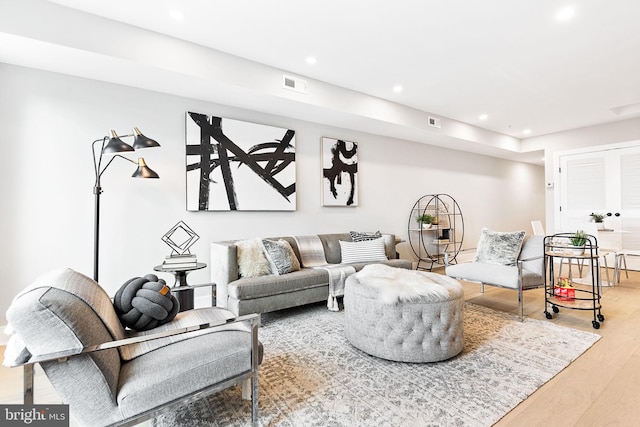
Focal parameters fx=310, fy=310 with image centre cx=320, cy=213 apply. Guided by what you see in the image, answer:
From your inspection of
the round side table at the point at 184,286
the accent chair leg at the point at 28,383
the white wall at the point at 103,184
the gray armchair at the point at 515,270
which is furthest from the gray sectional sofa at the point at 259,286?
the accent chair leg at the point at 28,383

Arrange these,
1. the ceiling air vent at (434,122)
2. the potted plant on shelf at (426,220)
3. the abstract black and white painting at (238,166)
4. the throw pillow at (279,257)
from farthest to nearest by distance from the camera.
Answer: the potted plant on shelf at (426,220)
the ceiling air vent at (434,122)
the abstract black and white painting at (238,166)
the throw pillow at (279,257)

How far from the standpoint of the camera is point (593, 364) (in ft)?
7.37

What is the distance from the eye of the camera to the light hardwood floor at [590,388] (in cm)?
168

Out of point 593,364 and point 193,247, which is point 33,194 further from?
point 593,364

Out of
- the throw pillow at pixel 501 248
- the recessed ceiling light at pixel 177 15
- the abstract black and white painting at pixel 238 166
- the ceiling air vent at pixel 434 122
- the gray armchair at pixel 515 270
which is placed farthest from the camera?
the ceiling air vent at pixel 434 122

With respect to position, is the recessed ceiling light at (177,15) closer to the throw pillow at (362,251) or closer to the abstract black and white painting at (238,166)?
the abstract black and white painting at (238,166)

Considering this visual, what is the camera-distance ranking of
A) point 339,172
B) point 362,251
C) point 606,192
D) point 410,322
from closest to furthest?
point 410,322
point 362,251
point 339,172
point 606,192

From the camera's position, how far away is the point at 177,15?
262cm

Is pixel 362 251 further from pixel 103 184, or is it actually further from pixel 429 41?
pixel 103 184

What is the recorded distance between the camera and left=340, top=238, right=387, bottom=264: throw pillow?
4.16 m

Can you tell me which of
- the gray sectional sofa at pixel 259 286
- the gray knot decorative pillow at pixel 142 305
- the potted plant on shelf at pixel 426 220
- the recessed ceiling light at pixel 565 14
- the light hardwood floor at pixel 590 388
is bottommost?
the light hardwood floor at pixel 590 388

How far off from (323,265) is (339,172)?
5.23 feet

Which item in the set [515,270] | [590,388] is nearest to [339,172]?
[515,270]

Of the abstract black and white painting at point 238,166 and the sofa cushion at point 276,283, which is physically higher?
the abstract black and white painting at point 238,166
